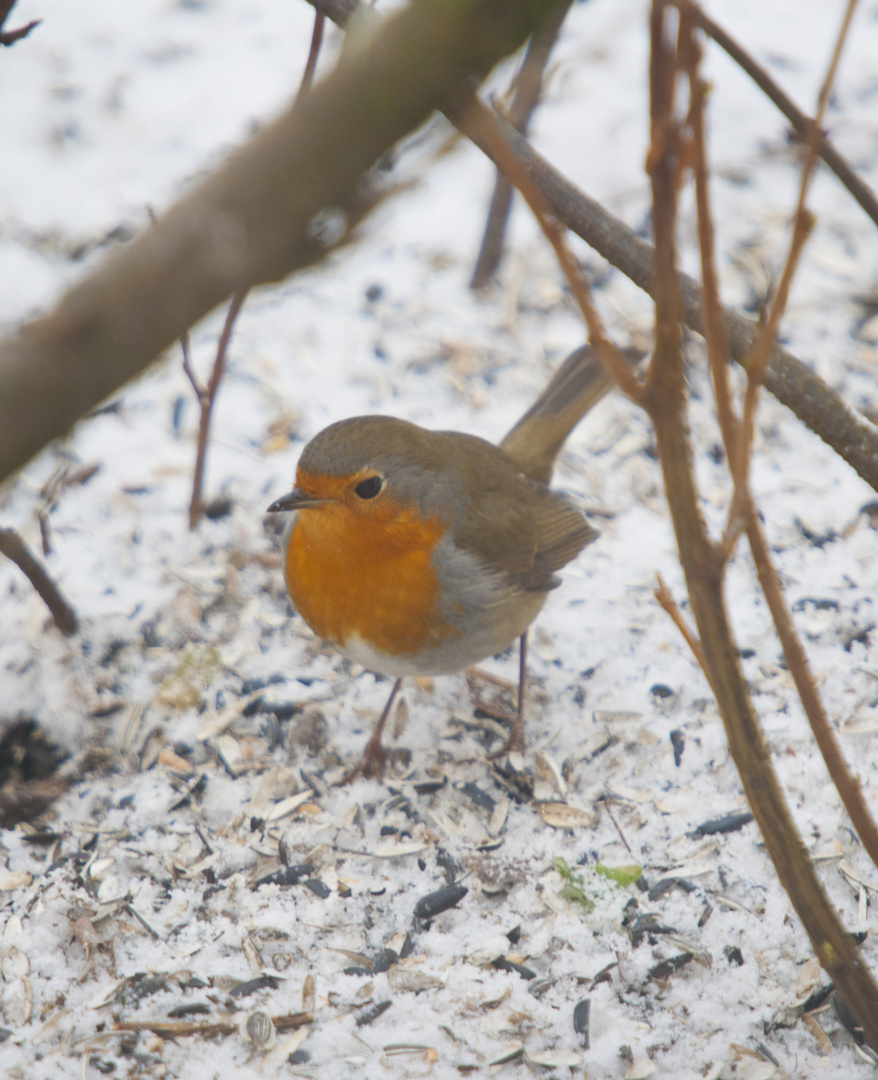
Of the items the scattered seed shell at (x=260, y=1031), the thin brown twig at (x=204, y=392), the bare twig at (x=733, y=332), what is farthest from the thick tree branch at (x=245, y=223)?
the thin brown twig at (x=204, y=392)

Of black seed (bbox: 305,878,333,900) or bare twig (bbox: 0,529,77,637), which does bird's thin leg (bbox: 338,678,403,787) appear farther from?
bare twig (bbox: 0,529,77,637)

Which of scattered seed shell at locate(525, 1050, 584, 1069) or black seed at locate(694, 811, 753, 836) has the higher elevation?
black seed at locate(694, 811, 753, 836)

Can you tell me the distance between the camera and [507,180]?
3322 mm

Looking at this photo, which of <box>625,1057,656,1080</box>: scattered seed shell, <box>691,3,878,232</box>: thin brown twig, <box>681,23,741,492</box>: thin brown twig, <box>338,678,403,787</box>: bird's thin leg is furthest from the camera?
<box>338,678,403,787</box>: bird's thin leg

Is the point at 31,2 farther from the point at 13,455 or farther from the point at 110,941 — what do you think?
the point at 13,455

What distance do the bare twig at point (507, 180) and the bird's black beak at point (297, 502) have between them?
1433 millimetres

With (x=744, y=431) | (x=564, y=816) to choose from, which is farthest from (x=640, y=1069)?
(x=744, y=431)

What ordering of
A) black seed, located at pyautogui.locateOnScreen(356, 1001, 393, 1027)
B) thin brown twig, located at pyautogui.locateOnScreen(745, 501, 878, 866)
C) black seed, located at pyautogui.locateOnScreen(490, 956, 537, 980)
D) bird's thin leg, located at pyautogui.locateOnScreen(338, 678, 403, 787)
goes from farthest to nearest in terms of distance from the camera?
1. bird's thin leg, located at pyautogui.locateOnScreen(338, 678, 403, 787)
2. black seed, located at pyautogui.locateOnScreen(490, 956, 537, 980)
3. black seed, located at pyautogui.locateOnScreen(356, 1001, 393, 1027)
4. thin brown twig, located at pyautogui.locateOnScreen(745, 501, 878, 866)

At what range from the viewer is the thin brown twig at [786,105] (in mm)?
1547

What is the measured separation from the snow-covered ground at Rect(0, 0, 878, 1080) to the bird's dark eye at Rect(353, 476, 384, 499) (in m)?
0.84

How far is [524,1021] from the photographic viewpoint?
7.03ft

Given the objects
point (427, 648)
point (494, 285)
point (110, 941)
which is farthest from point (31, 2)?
point (110, 941)

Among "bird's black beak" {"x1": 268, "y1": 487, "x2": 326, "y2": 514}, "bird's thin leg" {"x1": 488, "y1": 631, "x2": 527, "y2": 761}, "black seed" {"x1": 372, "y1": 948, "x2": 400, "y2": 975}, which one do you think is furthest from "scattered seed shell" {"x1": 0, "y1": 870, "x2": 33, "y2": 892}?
"bird's thin leg" {"x1": 488, "y1": 631, "x2": 527, "y2": 761}

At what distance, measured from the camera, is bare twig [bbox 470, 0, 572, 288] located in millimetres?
3213
